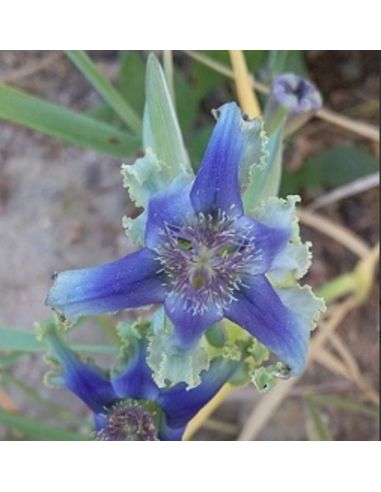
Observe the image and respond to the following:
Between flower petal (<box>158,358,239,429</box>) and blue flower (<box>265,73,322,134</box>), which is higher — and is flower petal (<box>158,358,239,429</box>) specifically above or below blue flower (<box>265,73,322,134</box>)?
below

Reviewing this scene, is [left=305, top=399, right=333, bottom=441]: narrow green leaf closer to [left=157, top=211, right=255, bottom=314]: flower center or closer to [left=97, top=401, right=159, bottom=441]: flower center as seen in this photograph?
[left=97, top=401, right=159, bottom=441]: flower center

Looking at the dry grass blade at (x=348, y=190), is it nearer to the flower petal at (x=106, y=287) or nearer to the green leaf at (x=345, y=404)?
the green leaf at (x=345, y=404)

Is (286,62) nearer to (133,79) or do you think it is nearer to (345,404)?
(133,79)

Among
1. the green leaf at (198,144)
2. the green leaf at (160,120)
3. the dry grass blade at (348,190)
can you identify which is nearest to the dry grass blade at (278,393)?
the dry grass blade at (348,190)

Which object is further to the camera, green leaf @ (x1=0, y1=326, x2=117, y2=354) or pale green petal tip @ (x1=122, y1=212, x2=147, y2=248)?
green leaf @ (x1=0, y1=326, x2=117, y2=354)

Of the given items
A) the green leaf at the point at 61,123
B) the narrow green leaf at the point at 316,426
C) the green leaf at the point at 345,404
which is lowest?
the narrow green leaf at the point at 316,426

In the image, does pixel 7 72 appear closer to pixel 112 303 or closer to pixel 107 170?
pixel 107 170


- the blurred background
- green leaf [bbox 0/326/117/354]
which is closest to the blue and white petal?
green leaf [bbox 0/326/117/354]

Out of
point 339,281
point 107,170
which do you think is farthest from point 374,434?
point 107,170
